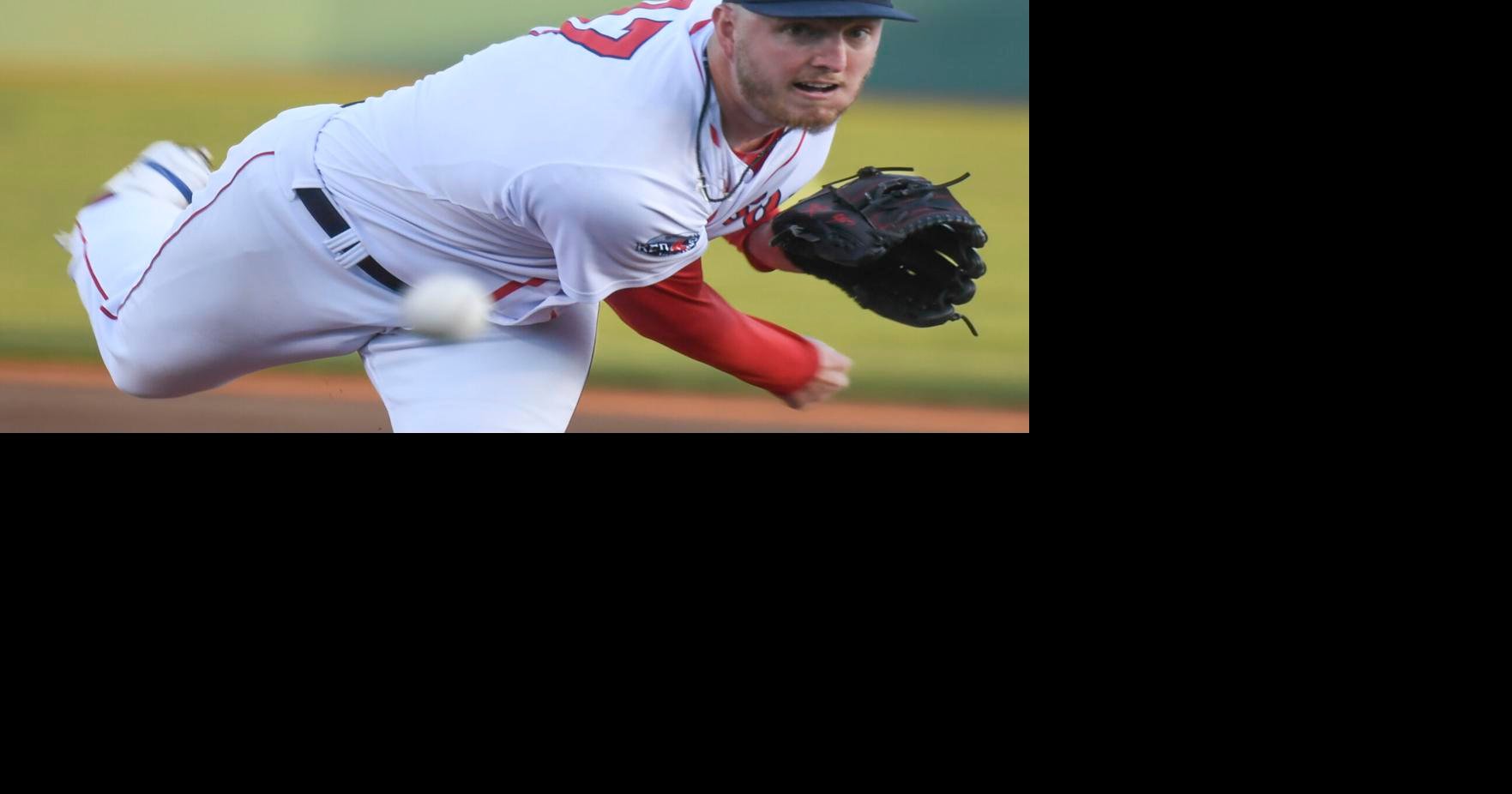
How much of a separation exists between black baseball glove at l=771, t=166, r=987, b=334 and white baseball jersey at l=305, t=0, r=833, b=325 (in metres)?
0.18

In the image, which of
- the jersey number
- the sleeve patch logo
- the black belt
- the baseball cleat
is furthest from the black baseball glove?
the baseball cleat

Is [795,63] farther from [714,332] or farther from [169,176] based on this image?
[169,176]

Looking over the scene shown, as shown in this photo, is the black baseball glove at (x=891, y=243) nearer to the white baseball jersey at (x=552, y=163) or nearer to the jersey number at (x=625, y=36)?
the white baseball jersey at (x=552, y=163)

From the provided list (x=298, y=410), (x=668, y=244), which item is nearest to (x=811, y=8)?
(x=668, y=244)

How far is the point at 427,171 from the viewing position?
199 cm

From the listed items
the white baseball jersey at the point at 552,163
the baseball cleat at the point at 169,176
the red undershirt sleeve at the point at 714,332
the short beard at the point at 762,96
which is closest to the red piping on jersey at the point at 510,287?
the white baseball jersey at the point at 552,163

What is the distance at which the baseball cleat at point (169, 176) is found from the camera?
2312 millimetres

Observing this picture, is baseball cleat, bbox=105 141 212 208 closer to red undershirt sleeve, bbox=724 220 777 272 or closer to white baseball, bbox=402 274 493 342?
white baseball, bbox=402 274 493 342

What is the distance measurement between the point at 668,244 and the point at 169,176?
3.11ft

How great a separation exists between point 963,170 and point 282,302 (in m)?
1.20

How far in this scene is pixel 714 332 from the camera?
2369 millimetres

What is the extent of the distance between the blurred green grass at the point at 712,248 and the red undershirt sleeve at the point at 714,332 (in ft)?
0.07

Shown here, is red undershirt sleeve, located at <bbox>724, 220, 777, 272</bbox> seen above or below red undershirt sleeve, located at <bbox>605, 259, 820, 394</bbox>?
above

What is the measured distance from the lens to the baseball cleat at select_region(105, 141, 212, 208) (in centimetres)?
231
